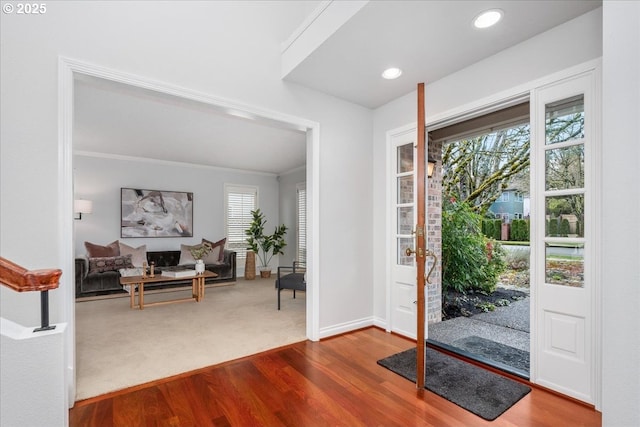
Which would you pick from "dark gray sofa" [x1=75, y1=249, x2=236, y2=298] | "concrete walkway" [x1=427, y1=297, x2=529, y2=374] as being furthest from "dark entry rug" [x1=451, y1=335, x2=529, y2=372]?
"dark gray sofa" [x1=75, y1=249, x2=236, y2=298]

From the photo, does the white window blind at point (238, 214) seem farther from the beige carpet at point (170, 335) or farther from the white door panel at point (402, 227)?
the white door panel at point (402, 227)

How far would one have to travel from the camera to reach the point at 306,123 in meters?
3.19

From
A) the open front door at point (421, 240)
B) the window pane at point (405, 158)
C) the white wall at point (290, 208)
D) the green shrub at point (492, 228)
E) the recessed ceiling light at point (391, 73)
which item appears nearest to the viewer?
the open front door at point (421, 240)

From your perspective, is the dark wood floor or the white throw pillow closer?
the dark wood floor

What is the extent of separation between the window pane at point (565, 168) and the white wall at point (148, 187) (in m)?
6.34

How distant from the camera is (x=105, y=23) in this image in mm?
2193

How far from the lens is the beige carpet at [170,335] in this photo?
2506mm

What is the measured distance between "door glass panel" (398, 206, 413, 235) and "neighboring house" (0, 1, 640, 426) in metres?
0.23

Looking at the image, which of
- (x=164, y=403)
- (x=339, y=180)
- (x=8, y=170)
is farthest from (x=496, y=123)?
(x=8, y=170)

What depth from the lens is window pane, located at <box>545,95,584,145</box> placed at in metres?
2.12

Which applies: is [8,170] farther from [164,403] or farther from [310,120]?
[310,120]

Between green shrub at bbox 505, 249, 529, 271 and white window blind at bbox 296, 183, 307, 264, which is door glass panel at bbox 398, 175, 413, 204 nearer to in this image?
green shrub at bbox 505, 249, 529, 271

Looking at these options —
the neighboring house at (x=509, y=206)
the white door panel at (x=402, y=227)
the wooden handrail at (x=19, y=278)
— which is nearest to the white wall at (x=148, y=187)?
the white door panel at (x=402, y=227)

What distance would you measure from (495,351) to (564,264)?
1255 millimetres
